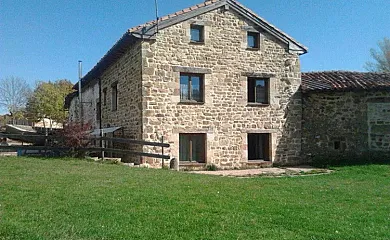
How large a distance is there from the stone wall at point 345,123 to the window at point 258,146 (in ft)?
6.02

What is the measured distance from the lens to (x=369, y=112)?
48.8 feet

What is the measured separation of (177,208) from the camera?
5.65 m

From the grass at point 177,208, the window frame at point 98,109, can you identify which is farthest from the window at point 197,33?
the window frame at point 98,109

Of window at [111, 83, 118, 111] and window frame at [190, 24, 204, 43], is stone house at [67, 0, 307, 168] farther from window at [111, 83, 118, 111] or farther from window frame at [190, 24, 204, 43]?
window at [111, 83, 118, 111]

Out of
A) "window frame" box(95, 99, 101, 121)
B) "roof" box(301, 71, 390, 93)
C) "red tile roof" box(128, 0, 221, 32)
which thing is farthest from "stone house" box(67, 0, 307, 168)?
"window frame" box(95, 99, 101, 121)

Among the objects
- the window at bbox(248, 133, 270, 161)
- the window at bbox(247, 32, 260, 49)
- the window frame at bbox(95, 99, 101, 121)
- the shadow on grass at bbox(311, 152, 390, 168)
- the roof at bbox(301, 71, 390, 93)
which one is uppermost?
the window at bbox(247, 32, 260, 49)

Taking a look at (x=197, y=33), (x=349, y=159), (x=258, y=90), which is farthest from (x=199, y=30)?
(x=349, y=159)

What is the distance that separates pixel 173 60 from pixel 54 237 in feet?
33.0

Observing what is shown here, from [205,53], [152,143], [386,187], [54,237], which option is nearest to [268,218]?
[54,237]

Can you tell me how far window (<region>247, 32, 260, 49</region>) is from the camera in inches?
587

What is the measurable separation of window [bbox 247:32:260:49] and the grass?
7935 millimetres

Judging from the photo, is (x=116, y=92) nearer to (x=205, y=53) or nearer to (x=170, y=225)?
(x=205, y=53)

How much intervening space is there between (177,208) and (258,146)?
9.94m

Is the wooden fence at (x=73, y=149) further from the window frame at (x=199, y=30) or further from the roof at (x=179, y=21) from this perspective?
the window frame at (x=199, y=30)
